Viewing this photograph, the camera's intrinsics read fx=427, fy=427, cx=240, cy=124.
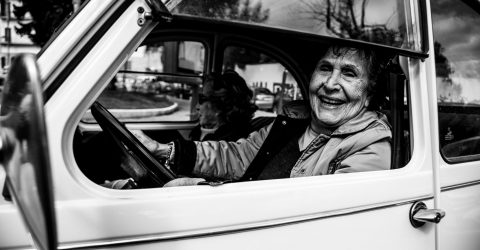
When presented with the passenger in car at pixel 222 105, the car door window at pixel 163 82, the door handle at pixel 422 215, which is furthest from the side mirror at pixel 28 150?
the car door window at pixel 163 82

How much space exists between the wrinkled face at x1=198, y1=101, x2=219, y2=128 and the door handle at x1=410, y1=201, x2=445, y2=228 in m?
2.17

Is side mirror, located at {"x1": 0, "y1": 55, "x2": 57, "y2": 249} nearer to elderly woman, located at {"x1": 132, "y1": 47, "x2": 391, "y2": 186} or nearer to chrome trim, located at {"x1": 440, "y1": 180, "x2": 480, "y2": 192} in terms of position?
elderly woman, located at {"x1": 132, "y1": 47, "x2": 391, "y2": 186}

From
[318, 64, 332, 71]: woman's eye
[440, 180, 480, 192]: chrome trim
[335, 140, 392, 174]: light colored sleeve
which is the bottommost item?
[440, 180, 480, 192]: chrome trim

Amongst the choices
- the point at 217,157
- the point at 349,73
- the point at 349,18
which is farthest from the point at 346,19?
the point at 217,157

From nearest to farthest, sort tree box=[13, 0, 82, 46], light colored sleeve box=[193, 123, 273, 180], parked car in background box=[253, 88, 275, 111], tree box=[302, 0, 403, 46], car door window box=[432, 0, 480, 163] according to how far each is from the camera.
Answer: tree box=[302, 0, 403, 46] → car door window box=[432, 0, 480, 163] → light colored sleeve box=[193, 123, 273, 180] → parked car in background box=[253, 88, 275, 111] → tree box=[13, 0, 82, 46]

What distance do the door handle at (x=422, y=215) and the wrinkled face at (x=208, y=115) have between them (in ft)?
7.11

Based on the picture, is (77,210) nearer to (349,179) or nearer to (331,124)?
(349,179)

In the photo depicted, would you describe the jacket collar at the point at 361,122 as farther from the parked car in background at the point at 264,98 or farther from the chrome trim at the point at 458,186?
the parked car in background at the point at 264,98

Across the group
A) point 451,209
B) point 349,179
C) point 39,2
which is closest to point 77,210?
point 349,179

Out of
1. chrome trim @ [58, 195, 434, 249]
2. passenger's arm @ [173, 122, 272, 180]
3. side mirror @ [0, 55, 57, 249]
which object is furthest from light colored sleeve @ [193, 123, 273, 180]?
side mirror @ [0, 55, 57, 249]

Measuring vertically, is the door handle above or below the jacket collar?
below

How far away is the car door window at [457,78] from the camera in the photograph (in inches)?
73.2

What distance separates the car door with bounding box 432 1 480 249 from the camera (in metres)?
A: 1.72

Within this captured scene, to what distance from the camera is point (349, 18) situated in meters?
1.66
